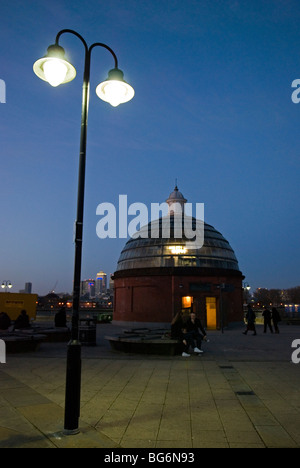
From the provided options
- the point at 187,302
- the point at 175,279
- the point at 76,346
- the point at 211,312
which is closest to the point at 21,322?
the point at 76,346

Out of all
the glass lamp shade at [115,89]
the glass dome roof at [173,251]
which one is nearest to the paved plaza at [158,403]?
the glass lamp shade at [115,89]

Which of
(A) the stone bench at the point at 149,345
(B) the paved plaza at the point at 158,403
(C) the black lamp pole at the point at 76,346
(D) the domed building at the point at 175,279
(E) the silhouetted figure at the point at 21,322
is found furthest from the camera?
(D) the domed building at the point at 175,279

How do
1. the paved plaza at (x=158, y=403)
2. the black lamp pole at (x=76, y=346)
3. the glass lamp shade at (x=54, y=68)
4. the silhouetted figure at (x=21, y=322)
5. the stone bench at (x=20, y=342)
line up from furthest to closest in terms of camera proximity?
the silhouetted figure at (x=21, y=322) → the stone bench at (x=20, y=342) → the glass lamp shade at (x=54, y=68) → the black lamp pole at (x=76, y=346) → the paved plaza at (x=158, y=403)

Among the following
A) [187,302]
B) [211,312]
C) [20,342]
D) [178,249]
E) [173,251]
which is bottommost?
[20,342]

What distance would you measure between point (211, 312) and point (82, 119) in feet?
93.5

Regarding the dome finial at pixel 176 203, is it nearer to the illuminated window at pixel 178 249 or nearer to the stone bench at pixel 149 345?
the illuminated window at pixel 178 249

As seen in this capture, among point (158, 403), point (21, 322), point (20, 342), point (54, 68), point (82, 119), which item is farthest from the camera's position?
point (21, 322)

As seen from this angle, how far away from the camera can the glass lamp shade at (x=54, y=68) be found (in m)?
6.54

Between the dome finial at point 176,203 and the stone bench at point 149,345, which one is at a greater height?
the dome finial at point 176,203

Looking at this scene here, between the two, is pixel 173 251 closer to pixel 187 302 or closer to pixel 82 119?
pixel 187 302

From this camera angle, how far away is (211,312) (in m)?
32.9

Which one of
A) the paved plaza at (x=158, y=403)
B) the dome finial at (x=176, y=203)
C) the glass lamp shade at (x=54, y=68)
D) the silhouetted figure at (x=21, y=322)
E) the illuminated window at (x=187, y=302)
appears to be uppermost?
the dome finial at (x=176, y=203)

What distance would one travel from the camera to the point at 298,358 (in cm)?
1393

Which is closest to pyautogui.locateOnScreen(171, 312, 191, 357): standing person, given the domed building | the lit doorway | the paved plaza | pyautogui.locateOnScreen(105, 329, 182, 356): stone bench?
pyautogui.locateOnScreen(105, 329, 182, 356): stone bench
